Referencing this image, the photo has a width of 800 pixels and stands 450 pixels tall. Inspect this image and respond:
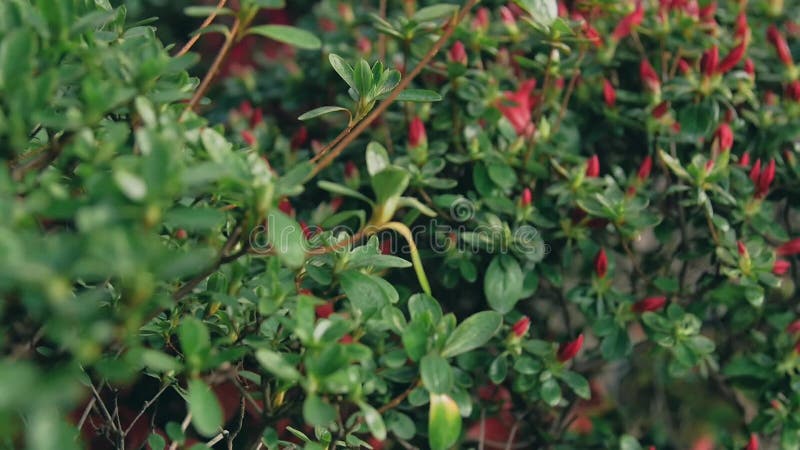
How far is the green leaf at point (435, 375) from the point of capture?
1.19 meters

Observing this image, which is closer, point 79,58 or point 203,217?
point 203,217

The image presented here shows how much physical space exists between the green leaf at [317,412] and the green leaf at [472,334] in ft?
0.82

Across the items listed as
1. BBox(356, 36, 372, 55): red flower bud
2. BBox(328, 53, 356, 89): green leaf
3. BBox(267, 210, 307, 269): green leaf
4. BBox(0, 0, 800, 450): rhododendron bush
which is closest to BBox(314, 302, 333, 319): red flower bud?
BBox(0, 0, 800, 450): rhododendron bush

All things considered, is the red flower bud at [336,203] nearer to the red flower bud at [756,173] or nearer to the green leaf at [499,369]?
the green leaf at [499,369]

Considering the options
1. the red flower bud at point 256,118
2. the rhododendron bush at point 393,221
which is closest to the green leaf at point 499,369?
the rhododendron bush at point 393,221

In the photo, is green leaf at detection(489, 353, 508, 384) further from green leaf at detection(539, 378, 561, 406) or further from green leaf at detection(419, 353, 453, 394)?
green leaf at detection(419, 353, 453, 394)

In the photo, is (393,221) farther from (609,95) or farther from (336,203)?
(609,95)

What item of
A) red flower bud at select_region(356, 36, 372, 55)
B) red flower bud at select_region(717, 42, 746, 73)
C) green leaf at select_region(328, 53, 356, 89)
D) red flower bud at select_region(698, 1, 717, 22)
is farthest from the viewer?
red flower bud at select_region(356, 36, 372, 55)

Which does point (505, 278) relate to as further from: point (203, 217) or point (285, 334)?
point (203, 217)

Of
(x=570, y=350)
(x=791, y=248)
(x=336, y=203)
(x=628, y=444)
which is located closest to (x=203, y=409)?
(x=570, y=350)

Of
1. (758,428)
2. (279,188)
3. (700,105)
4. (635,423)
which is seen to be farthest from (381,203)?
(635,423)

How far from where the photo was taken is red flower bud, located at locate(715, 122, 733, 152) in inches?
70.7

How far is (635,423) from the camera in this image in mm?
2498

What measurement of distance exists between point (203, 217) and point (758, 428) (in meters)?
1.40
